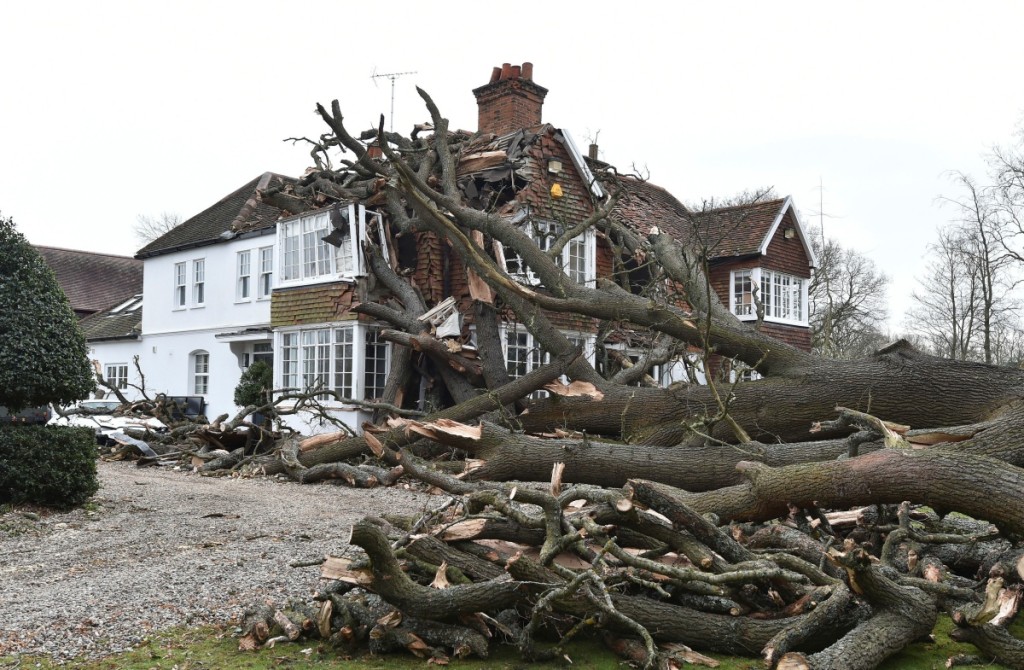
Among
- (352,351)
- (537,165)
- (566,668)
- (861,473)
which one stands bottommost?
(566,668)

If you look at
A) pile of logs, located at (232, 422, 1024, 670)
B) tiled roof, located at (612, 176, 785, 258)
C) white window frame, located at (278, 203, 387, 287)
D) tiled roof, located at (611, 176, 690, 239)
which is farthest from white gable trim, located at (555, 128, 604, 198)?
pile of logs, located at (232, 422, 1024, 670)

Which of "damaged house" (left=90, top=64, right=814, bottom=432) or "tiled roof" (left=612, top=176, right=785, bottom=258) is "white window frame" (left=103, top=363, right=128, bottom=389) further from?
"tiled roof" (left=612, top=176, right=785, bottom=258)

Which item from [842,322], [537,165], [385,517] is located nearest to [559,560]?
[385,517]

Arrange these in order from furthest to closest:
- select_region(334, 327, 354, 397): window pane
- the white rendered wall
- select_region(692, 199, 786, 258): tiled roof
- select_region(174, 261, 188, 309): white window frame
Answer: select_region(174, 261, 188, 309): white window frame < select_region(692, 199, 786, 258): tiled roof < the white rendered wall < select_region(334, 327, 354, 397): window pane

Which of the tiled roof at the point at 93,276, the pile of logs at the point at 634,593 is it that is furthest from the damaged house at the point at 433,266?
the tiled roof at the point at 93,276

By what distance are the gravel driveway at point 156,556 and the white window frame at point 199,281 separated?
1255cm

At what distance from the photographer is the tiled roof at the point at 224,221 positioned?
78.5 ft

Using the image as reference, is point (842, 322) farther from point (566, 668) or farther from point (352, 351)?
point (566, 668)

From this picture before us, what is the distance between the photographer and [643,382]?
15.0m

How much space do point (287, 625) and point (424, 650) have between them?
3.02 feet

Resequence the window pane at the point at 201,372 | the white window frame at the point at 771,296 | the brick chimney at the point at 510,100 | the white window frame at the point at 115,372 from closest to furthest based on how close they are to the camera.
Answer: the brick chimney at the point at 510,100
the white window frame at the point at 771,296
the window pane at the point at 201,372
the white window frame at the point at 115,372

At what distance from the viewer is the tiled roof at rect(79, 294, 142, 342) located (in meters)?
27.6

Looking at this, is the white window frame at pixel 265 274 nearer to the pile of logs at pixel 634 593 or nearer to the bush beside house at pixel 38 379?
the bush beside house at pixel 38 379

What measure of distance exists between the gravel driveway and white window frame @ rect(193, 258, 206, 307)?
12.5 meters
